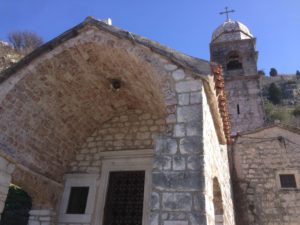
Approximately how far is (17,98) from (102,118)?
180 centimetres

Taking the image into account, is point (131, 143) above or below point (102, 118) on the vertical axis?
below

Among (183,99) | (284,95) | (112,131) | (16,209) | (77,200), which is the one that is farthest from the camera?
(284,95)

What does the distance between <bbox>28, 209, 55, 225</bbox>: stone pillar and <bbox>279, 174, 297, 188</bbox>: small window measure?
6.17 m

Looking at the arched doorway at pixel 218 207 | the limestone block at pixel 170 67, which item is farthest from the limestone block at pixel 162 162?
the arched doorway at pixel 218 207

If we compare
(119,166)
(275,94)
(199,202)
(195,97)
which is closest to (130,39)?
(195,97)

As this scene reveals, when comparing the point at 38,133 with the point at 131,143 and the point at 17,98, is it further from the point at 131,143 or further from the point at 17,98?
the point at 131,143

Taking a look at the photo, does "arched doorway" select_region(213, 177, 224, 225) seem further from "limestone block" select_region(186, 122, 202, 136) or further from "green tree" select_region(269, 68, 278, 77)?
"green tree" select_region(269, 68, 278, 77)

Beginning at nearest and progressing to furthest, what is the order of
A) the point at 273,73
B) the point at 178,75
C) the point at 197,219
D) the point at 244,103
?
the point at 197,219 → the point at 178,75 → the point at 244,103 → the point at 273,73

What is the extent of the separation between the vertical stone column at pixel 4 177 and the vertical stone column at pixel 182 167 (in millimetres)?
2422

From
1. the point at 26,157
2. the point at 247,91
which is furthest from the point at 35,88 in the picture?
the point at 247,91

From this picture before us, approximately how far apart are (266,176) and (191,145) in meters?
5.74

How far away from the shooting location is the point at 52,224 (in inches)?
205

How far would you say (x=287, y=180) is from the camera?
8.15 meters

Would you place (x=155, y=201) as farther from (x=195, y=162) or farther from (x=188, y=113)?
(x=188, y=113)
